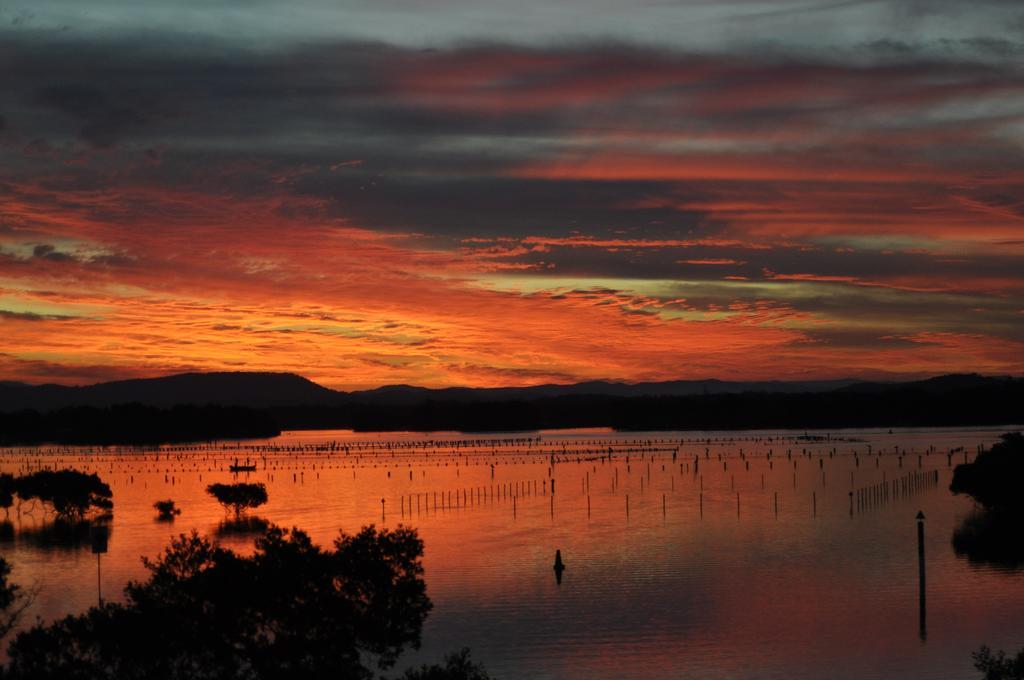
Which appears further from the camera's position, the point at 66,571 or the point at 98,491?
the point at 98,491

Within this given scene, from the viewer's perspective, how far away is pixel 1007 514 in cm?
11312

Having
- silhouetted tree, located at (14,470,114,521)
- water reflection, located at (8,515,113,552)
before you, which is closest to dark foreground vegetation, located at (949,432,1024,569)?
water reflection, located at (8,515,113,552)

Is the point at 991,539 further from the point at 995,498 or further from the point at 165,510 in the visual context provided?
the point at 165,510

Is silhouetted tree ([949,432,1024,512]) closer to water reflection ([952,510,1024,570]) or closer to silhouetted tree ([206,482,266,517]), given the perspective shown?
water reflection ([952,510,1024,570])

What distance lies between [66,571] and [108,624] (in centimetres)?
6082

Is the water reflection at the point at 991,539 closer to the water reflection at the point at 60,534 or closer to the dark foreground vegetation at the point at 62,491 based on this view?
the water reflection at the point at 60,534

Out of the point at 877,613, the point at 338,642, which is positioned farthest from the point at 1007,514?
the point at 338,642

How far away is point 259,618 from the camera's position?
3694 centimetres

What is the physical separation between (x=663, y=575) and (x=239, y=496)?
65.5m

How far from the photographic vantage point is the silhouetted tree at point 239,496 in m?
133

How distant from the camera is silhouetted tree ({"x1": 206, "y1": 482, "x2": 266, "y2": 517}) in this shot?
133250mm

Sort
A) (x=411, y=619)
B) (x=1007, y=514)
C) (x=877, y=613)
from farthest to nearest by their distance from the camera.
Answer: (x=1007, y=514) → (x=877, y=613) → (x=411, y=619)

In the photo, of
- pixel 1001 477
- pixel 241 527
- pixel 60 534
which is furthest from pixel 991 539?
pixel 60 534

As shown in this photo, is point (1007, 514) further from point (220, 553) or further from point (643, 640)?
point (220, 553)
